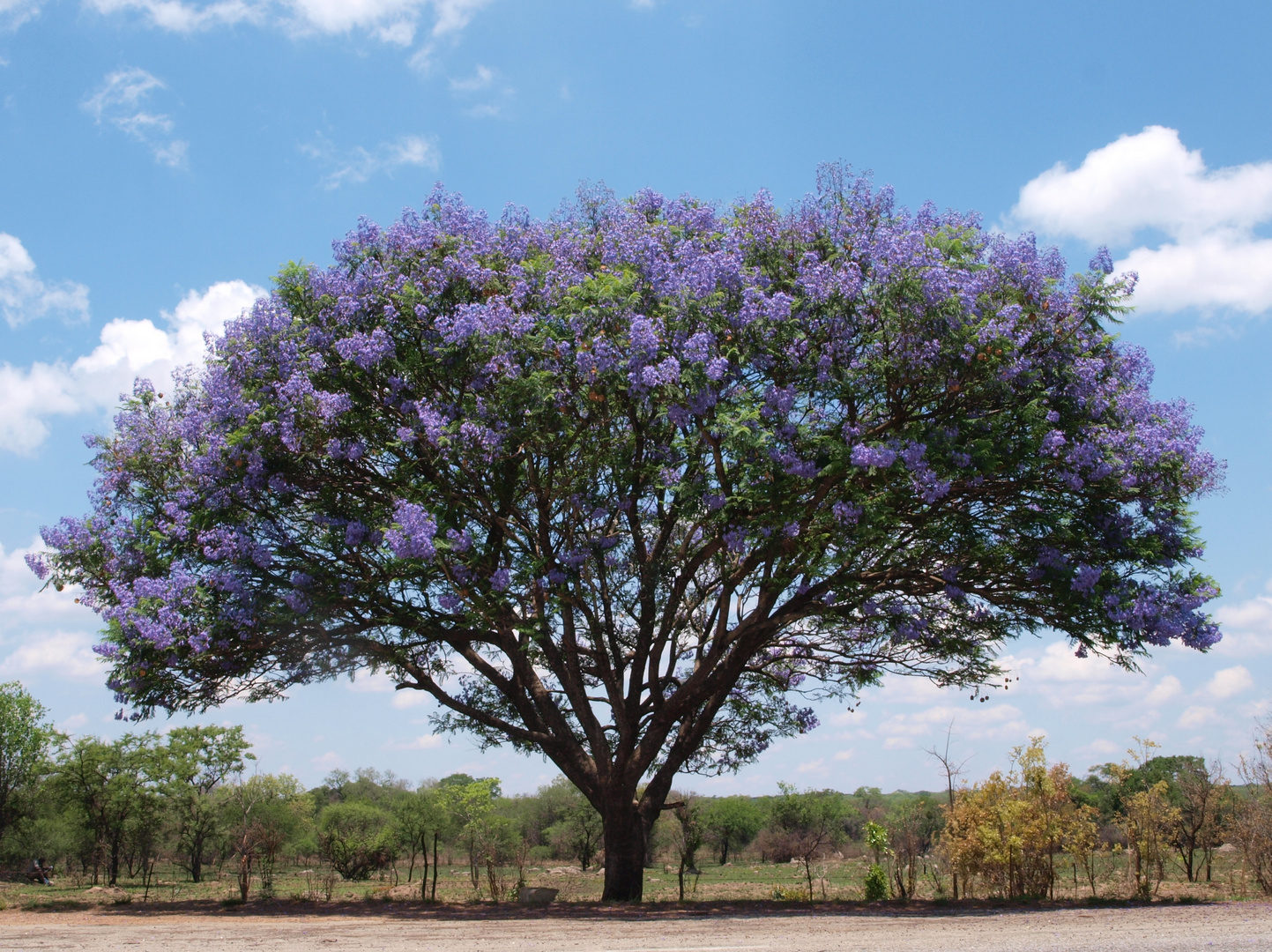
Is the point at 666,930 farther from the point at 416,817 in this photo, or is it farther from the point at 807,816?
the point at 807,816

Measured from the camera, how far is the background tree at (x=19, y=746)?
34.6m

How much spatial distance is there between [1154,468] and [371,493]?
11.7 meters

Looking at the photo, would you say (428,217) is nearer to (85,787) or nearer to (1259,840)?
(1259,840)

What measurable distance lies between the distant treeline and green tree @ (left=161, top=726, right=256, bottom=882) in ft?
0.24

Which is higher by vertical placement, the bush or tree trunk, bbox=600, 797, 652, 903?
tree trunk, bbox=600, 797, 652, 903

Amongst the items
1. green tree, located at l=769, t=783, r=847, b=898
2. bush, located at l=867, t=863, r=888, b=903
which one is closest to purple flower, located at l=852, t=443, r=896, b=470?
bush, located at l=867, t=863, r=888, b=903

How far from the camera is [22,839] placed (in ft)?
129

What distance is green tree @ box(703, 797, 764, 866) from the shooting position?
170 feet

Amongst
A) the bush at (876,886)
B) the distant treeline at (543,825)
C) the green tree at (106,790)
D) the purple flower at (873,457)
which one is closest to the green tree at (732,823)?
the distant treeline at (543,825)

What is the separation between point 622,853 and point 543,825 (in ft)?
148

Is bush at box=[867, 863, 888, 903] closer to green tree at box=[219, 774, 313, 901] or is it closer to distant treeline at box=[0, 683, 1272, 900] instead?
distant treeline at box=[0, 683, 1272, 900]

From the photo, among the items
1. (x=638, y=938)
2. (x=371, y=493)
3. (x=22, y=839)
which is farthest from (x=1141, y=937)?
(x=22, y=839)

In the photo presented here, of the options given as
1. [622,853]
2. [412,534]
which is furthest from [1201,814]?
[412,534]

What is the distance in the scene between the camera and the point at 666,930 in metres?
11.0
